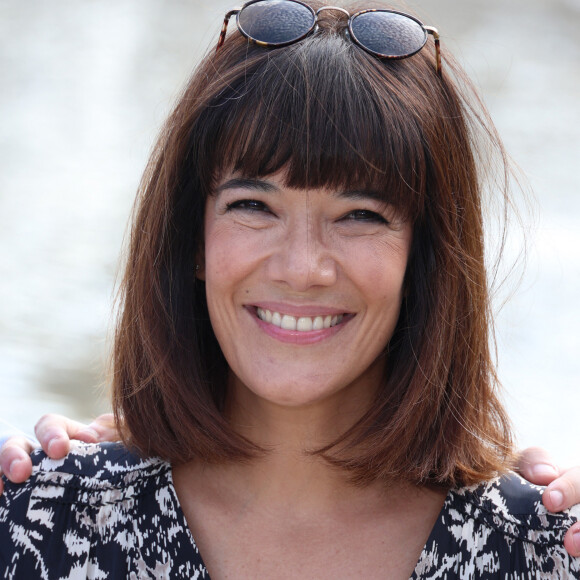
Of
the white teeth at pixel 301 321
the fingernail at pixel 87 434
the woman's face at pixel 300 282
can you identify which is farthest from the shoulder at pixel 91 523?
the white teeth at pixel 301 321

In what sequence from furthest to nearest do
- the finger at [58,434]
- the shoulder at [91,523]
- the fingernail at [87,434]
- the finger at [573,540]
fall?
1. the fingernail at [87,434]
2. the finger at [58,434]
3. the shoulder at [91,523]
4. the finger at [573,540]

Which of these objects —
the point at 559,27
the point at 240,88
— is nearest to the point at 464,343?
the point at 240,88

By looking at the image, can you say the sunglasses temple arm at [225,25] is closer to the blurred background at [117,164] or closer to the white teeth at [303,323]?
the white teeth at [303,323]

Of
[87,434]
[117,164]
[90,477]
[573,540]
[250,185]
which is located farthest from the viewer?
[117,164]

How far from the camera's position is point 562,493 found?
234cm

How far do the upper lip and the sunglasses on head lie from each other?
574mm

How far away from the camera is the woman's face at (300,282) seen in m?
2.36

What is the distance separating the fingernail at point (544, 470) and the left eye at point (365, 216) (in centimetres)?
68

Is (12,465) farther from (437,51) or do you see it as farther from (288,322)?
(437,51)

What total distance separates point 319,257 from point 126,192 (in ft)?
16.9

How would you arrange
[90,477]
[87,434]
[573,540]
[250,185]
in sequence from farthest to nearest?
[87,434], [90,477], [250,185], [573,540]

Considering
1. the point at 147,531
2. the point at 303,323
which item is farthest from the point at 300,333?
the point at 147,531

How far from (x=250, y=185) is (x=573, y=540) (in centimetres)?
102

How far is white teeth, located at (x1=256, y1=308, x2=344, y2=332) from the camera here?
8.01 ft
